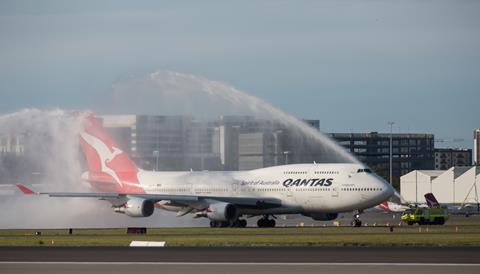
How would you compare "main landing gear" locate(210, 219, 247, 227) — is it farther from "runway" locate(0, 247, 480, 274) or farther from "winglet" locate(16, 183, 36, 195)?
"runway" locate(0, 247, 480, 274)

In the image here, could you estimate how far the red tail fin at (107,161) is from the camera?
364 feet

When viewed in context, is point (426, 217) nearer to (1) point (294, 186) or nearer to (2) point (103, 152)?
(1) point (294, 186)

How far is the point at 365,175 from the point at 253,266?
5700 centimetres

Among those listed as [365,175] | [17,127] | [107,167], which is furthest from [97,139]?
[365,175]

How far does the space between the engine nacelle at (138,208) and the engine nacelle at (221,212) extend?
18.4 feet

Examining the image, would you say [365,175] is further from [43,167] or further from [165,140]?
[43,167]

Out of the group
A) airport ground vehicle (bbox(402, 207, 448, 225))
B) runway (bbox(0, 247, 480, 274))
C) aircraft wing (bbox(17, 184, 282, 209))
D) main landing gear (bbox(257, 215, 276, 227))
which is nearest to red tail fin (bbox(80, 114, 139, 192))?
aircraft wing (bbox(17, 184, 282, 209))

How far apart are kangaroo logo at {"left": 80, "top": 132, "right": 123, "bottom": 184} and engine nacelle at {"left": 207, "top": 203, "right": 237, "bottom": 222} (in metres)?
14.9

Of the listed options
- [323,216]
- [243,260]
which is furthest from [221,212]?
[243,260]

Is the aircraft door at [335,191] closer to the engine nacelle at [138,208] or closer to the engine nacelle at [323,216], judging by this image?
the engine nacelle at [323,216]

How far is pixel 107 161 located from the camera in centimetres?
11138

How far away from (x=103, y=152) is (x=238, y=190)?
1573 centimetres

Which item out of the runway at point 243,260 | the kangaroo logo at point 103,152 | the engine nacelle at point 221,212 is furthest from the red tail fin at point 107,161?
the runway at point 243,260

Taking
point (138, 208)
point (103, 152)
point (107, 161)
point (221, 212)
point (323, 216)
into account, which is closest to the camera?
point (221, 212)
